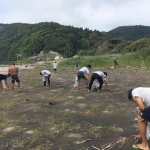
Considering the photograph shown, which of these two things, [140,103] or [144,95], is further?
[144,95]

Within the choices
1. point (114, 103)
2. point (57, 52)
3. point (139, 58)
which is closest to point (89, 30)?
point (57, 52)

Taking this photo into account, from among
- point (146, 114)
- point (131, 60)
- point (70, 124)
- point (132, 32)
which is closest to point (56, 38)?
point (132, 32)

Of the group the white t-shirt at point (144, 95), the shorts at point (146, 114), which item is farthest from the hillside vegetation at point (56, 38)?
the shorts at point (146, 114)

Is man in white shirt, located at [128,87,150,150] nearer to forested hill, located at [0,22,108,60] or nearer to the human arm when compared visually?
the human arm

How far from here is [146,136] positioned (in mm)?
5336

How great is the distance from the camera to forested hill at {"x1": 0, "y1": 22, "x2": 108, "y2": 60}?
120688 mm

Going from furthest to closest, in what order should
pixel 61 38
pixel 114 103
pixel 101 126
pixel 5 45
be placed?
pixel 5 45
pixel 61 38
pixel 114 103
pixel 101 126

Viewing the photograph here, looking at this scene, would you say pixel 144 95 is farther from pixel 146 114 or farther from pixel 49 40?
pixel 49 40

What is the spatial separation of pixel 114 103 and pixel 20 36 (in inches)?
6269

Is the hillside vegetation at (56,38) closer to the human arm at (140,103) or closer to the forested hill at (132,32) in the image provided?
the forested hill at (132,32)

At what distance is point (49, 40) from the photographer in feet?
412

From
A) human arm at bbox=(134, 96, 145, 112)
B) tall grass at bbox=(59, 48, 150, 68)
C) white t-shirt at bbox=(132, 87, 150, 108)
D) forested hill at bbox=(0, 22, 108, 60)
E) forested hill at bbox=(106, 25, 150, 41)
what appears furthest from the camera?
forested hill at bbox=(106, 25, 150, 41)

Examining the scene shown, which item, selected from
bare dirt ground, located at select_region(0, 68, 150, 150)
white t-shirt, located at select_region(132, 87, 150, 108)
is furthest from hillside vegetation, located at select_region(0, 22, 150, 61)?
white t-shirt, located at select_region(132, 87, 150, 108)

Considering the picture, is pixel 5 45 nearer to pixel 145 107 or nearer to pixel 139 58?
pixel 139 58
